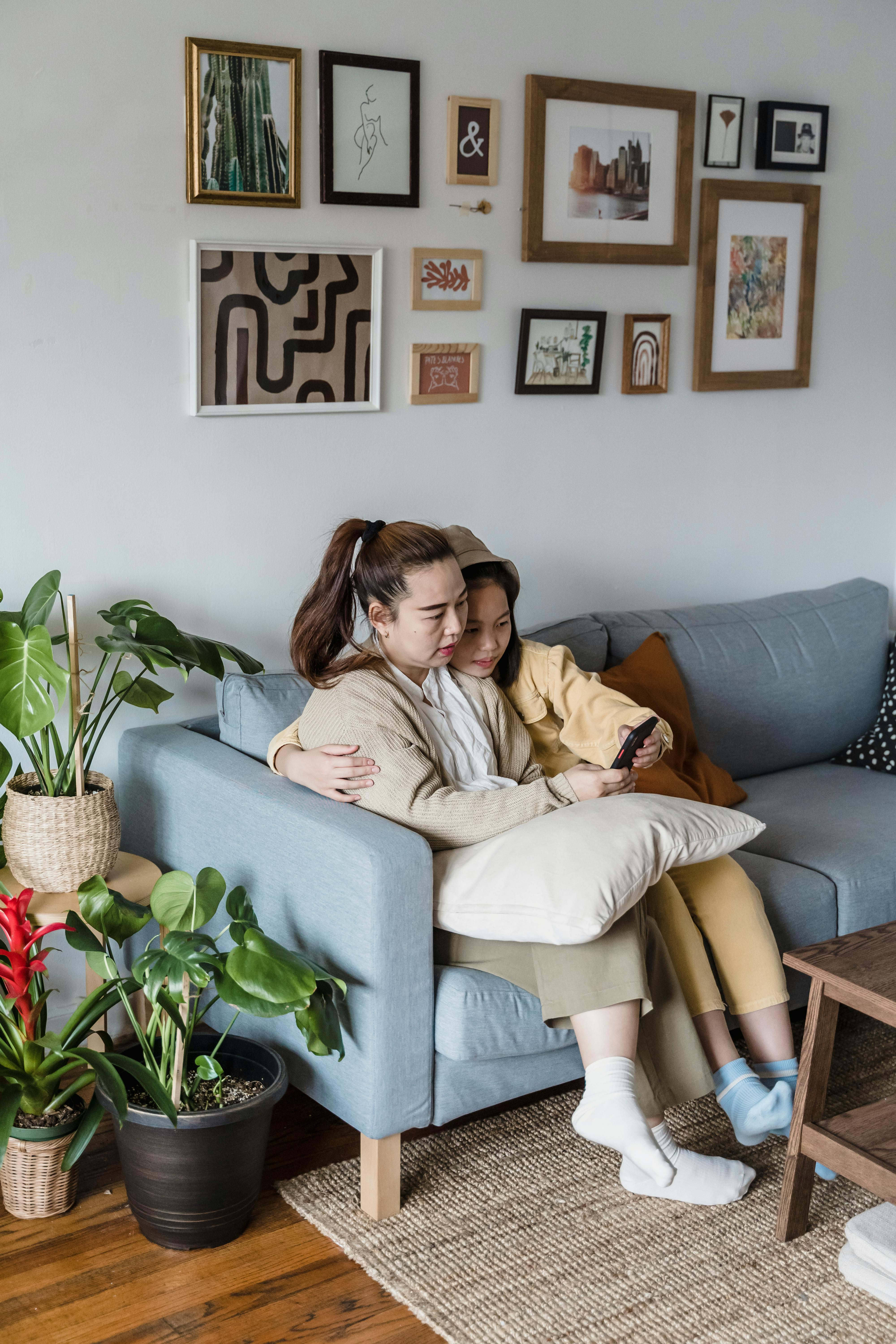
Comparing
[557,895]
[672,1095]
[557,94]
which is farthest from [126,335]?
[672,1095]

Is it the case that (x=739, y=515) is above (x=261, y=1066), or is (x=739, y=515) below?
above

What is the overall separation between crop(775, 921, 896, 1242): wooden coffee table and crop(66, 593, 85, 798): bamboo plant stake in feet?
3.73

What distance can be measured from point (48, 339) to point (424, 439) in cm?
80

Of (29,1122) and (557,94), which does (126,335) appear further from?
(29,1122)

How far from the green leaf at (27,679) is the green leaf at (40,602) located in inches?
0.7

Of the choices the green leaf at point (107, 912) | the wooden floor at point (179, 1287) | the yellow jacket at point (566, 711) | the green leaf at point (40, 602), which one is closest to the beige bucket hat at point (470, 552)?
the yellow jacket at point (566, 711)

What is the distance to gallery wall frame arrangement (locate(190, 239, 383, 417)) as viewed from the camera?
8.02ft

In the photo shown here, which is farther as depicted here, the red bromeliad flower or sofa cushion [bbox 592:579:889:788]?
sofa cushion [bbox 592:579:889:788]

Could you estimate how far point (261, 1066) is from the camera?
6.84 feet

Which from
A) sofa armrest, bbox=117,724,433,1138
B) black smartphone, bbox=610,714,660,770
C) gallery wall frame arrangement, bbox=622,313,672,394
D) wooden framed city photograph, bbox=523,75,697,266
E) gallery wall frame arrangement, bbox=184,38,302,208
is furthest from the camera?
gallery wall frame arrangement, bbox=622,313,672,394

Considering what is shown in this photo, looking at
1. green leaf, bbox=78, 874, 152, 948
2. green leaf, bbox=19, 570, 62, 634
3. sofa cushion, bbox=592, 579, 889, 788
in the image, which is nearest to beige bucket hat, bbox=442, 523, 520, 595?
sofa cushion, bbox=592, 579, 889, 788

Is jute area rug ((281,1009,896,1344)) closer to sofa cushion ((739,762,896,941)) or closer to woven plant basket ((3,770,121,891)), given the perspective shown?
sofa cushion ((739,762,896,941))

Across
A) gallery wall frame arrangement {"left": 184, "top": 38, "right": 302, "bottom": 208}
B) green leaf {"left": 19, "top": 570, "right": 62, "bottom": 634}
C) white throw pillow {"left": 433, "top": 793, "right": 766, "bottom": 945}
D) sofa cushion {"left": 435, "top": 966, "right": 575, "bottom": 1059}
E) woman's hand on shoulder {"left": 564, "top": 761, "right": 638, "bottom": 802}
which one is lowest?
sofa cushion {"left": 435, "top": 966, "right": 575, "bottom": 1059}

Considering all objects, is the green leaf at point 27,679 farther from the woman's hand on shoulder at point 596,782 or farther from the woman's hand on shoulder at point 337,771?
the woman's hand on shoulder at point 596,782
